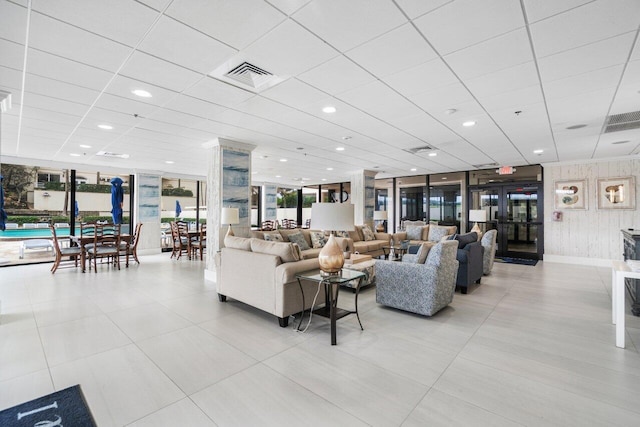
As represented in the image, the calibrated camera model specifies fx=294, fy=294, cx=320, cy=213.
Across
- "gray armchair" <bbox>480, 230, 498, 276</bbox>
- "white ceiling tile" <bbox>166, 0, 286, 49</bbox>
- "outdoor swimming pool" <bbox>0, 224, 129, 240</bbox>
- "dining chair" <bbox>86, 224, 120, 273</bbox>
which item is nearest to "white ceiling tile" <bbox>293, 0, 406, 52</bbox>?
"white ceiling tile" <bbox>166, 0, 286, 49</bbox>

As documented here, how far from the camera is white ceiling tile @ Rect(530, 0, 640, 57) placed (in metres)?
1.99

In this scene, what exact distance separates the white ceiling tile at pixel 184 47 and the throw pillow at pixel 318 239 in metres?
4.66

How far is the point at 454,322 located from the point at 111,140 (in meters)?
6.64

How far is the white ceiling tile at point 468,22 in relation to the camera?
1.99 metres

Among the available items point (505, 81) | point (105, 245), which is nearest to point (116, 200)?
point (105, 245)

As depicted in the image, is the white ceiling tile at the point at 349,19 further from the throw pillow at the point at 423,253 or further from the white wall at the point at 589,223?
the white wall at the point at 589,223

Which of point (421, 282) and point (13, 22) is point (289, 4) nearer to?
point (13, 22)

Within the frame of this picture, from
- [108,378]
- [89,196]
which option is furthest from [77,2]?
[89,196]

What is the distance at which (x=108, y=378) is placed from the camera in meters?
2.35

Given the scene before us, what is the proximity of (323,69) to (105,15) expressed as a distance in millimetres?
1737

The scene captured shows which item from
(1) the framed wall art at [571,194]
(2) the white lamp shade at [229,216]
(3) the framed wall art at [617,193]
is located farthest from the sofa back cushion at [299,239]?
(3) the framed wall art at [617,193]

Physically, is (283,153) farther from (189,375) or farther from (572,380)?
(572,380)

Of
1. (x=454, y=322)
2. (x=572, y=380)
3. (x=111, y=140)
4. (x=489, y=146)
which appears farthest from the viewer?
(x=489, y=146)

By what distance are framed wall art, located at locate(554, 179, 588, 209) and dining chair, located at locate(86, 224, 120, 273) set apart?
11.5 metres
